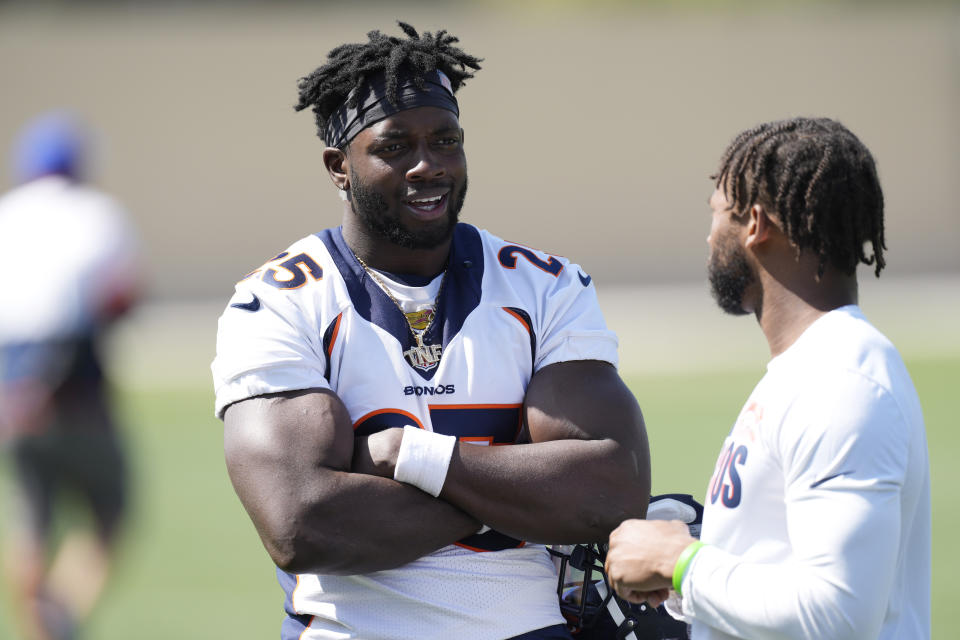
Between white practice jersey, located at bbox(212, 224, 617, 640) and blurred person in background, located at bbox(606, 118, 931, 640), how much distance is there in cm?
54

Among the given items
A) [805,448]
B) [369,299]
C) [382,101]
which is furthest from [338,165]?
[805,448]

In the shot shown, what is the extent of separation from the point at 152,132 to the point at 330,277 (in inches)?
926

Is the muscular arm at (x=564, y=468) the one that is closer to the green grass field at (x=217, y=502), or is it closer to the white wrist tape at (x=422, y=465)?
the white wrist tape at (x=422, y=465)

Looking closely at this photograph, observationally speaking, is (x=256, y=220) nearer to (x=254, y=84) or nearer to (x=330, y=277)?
(x=254, y=84)

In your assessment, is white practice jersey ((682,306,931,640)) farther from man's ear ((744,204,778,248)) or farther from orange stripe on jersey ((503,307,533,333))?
orange stripe on jersey ((503,307,533,333))

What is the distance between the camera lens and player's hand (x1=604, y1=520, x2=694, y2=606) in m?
2.57

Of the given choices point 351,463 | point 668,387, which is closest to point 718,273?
point 351,463

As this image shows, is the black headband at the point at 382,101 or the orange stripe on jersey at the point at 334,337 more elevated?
the black headband at the point at 382,101

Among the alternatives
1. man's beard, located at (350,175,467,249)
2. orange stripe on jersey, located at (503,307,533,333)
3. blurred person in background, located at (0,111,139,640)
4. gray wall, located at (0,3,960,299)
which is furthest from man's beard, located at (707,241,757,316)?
gray wall, located at (0,3,960,299)

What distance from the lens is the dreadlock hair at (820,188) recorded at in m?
2.54

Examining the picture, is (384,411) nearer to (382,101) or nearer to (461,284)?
(461,284)

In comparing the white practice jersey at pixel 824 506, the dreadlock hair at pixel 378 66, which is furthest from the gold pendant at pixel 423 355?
the white practice jersey at pixel 824 506

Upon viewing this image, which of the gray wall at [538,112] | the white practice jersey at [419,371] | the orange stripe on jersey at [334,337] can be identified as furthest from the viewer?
the gray wall at [538,112]

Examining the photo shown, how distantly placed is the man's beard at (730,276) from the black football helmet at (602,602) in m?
0.76
